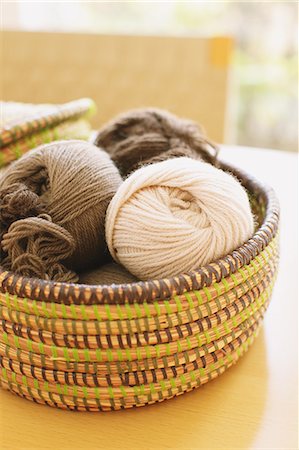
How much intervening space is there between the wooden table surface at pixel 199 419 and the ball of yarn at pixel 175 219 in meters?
0.11

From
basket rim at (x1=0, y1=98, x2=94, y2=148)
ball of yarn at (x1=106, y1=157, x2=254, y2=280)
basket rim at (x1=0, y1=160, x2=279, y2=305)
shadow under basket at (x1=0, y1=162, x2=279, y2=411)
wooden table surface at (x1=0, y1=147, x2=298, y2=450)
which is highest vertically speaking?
basket rim at (x1=0, y1=98, x2=94, y2=148)

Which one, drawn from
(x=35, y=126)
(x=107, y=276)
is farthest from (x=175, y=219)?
(x=35, y=126)

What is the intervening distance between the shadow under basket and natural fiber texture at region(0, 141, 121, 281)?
5cm

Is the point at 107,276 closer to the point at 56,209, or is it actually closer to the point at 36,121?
the point at 56,209

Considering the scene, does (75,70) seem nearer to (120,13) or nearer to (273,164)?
(273,164)

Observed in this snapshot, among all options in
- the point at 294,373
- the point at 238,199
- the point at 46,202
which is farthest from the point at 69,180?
the point at 294,373

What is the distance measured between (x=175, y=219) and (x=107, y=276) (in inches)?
2.9

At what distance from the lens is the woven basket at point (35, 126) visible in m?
0.63

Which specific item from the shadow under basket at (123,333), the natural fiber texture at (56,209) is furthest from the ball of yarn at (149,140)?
the shadow under basket at (123,333)

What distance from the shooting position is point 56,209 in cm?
45

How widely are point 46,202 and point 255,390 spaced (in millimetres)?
235

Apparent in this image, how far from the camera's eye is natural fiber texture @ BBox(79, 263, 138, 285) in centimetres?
43

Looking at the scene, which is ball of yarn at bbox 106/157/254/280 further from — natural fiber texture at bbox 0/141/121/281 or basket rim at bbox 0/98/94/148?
basket rim at bbox 0/98/94/148

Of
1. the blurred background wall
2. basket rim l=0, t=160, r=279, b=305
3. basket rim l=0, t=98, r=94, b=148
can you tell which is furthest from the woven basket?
the blurred background wall
